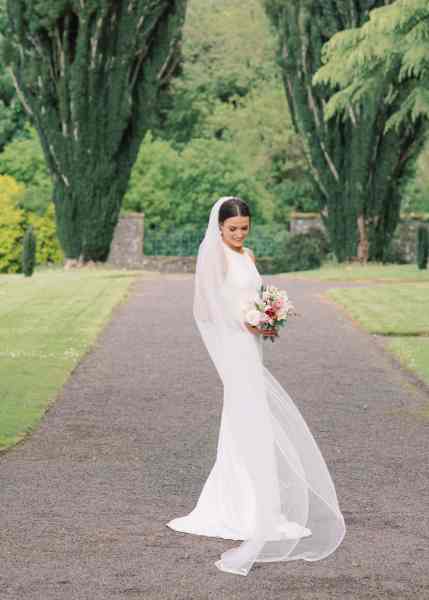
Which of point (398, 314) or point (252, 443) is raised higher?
point (252, 443)

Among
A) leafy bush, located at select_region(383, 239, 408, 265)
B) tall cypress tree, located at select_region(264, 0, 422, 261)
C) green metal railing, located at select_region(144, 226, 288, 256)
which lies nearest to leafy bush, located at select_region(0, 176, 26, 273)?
green metal railing, located at select_region(144, 226, 288, 256)

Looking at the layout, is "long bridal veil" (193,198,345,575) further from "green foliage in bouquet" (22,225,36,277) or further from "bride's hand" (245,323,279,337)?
"green foliage in bouquet" (22,225,36,277)

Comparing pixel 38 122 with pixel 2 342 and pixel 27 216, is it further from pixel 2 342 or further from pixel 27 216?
pixel 2 342

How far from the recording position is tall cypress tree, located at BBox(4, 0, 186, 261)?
111 ft

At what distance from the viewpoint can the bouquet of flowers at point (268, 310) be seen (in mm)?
6973

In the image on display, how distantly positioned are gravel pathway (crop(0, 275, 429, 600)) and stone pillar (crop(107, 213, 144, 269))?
77.8 feet

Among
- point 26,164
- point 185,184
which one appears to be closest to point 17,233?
point 26,164

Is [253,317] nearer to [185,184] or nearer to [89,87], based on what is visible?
[89,87]

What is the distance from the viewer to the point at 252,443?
705cm

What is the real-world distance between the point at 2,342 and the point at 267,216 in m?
27.7

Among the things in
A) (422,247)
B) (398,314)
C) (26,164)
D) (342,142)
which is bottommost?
(398,314)

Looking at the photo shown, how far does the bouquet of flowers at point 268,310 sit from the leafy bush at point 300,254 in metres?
30.4

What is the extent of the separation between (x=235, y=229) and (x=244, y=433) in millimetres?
1125

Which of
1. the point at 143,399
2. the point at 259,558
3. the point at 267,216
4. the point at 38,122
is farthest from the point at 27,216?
the point at 259,558
